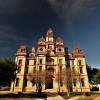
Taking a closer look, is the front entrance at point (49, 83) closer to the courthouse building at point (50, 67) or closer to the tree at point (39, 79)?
the courthouse building at point (50, 67)

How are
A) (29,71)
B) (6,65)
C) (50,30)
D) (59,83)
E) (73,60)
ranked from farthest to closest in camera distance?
1. (50,30)
2. (73,60)
3. (29,71)
4. (59,83)
5. (6,65)

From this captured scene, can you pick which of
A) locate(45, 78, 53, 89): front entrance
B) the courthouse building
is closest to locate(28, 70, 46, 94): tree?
the courthouse building

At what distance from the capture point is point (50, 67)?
63844 mm

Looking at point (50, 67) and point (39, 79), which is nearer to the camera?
point (39, 79)

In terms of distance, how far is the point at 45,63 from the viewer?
63.6 m

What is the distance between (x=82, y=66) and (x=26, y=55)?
26508 millimetres

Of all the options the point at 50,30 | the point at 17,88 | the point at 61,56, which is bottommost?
the point at 17,88

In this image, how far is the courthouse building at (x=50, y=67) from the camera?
194ft

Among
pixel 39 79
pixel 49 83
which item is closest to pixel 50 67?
pixel 49 83

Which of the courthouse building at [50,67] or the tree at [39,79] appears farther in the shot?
the courthouse building at [50,67]

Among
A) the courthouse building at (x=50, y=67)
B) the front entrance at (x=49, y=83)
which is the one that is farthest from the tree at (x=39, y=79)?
the front entrance at (x=49, y=83)

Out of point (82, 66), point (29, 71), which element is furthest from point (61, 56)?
point (29, 71)

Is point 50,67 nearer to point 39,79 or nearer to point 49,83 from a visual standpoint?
point 49,83

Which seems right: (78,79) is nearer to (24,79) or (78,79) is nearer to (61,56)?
(61,56)
